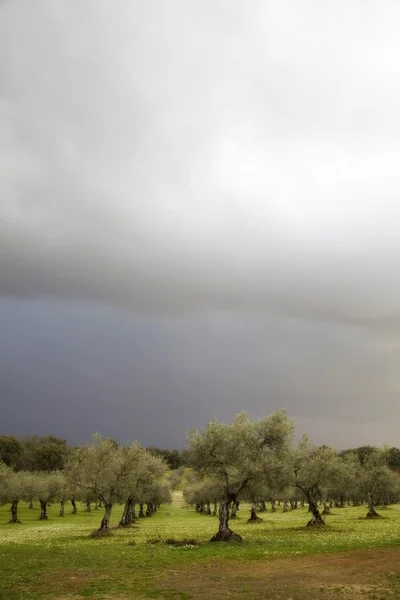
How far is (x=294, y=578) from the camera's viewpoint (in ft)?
89.0

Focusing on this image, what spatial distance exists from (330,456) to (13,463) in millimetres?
161659

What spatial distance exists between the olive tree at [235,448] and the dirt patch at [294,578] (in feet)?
46.5

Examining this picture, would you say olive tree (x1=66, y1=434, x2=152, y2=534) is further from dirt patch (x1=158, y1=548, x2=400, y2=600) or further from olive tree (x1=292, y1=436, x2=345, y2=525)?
dirt patch (x1=158, y1=548, x2=400, y2=600)

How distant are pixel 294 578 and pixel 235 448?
22.1m

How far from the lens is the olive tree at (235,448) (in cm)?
4856

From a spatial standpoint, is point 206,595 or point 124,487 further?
point 124,487

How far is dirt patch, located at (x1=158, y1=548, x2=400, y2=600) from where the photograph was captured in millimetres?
23084

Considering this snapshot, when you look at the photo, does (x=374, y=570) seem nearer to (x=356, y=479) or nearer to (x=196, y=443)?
(x=196, y=443)

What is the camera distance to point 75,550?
136 feet

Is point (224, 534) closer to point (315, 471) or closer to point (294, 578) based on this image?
point (294, 578)

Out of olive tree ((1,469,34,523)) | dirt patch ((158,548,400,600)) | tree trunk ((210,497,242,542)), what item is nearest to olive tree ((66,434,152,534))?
tree trunk ((210,497,242,542))

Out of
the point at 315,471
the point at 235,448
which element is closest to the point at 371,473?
the point at 315,471

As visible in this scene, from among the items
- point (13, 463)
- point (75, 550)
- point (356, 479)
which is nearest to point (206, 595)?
point (75, 550)

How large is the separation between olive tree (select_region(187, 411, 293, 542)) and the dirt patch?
14178 mm
